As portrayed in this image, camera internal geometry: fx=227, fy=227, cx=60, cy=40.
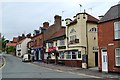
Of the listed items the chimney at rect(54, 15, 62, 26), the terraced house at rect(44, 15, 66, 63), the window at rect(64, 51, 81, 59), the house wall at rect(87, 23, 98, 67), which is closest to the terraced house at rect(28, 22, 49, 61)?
the terraced house at rect(44, 15, 66, 63)

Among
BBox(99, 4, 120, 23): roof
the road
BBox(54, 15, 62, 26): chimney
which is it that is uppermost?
BBox(54, 15, 62, 26): chimney

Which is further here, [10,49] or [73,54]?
[10,49]

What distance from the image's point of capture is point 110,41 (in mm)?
27062

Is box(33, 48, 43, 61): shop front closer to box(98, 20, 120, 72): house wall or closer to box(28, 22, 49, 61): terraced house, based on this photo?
box(28, 22, 49, 61): terraced house

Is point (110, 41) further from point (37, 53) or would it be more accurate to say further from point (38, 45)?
point (37, 53)

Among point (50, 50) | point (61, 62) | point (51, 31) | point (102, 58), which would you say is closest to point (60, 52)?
point (61, 62)

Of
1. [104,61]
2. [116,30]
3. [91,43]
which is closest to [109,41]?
[116,30]

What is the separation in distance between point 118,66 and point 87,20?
45.3ft

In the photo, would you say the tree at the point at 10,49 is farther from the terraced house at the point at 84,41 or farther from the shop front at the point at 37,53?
the terraced house at the point at 84,41

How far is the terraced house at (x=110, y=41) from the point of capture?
2602 cm

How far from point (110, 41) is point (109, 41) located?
0.18m

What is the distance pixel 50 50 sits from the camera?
49.4m

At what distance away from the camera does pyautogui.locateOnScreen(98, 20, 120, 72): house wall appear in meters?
26.2

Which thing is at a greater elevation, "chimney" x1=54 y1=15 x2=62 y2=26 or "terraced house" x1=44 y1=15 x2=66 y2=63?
"chimney" x1=54 y1=15 x2=62 y2=26
